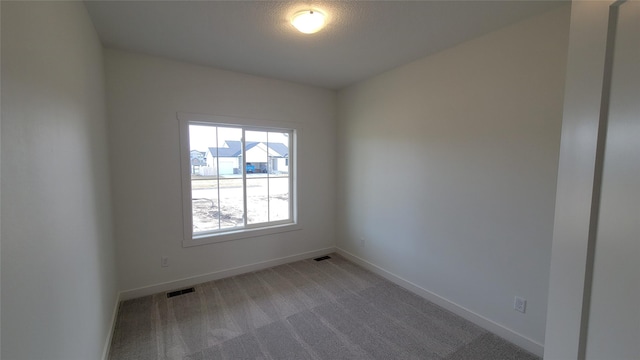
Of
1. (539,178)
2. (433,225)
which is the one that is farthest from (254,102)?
(539,178)

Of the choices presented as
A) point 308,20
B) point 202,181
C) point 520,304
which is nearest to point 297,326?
point 520,304

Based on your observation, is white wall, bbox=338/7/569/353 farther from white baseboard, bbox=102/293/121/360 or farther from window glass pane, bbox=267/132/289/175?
white baseboard, bbox=102/293/121/360

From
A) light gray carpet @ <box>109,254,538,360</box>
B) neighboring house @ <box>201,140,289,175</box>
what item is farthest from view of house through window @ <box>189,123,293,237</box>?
light gray carpet @ <box>109,254,538,360</box>

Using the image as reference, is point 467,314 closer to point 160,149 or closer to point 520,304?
point 520,304

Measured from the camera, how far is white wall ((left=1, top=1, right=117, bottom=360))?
82 centimetres

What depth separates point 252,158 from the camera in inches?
141

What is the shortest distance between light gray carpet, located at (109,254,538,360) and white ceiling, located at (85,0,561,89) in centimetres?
262

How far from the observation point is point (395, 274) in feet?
10.6

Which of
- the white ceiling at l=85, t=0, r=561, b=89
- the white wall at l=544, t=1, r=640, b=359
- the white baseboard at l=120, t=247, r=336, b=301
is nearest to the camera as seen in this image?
the white wall at l=544, t=1, r=640, b=359

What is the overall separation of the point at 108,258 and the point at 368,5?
3.04 m

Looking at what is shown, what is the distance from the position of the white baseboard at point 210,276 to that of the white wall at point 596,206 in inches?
126

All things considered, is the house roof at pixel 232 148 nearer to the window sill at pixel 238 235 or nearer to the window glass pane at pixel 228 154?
the window glass pane at pixel 228 154

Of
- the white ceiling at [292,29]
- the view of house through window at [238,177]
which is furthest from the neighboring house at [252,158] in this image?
the white ceiling at [292,29]

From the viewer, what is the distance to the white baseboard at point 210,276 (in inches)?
111
